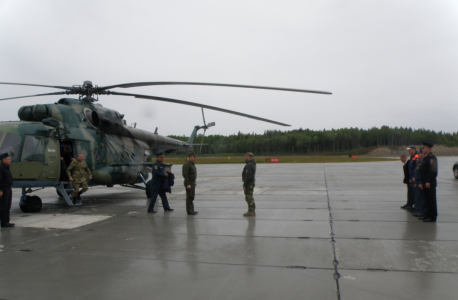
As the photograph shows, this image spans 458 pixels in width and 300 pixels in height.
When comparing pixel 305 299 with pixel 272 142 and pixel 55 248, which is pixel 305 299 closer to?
pixel 55 248

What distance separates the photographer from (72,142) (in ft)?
31.6

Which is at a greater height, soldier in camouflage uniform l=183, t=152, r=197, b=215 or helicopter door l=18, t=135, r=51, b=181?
helicopter door l=18, t=135, r=51, b=181

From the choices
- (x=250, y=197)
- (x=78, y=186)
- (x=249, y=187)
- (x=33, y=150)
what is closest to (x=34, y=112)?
(x=33, y=150)

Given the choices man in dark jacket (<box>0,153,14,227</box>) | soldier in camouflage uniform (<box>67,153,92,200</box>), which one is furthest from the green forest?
man in dark jacket (<box>0,153,14,227</box>)

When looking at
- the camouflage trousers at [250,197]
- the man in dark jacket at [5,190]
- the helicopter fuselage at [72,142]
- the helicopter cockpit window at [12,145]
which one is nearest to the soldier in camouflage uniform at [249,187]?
the camouflage trousers at [250,197]

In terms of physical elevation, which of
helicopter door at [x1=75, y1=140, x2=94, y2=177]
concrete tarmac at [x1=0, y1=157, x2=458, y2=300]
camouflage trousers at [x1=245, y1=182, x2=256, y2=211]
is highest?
helicopter door at [x1=75, y1=140, x2=94, y2=177]

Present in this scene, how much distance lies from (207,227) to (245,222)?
896 mm

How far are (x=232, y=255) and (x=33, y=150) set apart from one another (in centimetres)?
645

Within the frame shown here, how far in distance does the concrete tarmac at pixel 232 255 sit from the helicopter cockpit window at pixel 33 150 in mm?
1454

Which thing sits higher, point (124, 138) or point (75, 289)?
point (124, 138)

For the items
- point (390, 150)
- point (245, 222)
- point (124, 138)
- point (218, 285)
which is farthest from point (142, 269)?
point (390, 150)

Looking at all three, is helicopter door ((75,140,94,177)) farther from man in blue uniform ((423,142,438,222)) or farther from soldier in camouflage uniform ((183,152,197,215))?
man in blue uniform ((423,142,438,222))

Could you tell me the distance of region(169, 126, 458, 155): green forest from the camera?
12762 centimetres

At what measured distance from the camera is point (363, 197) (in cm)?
1055
